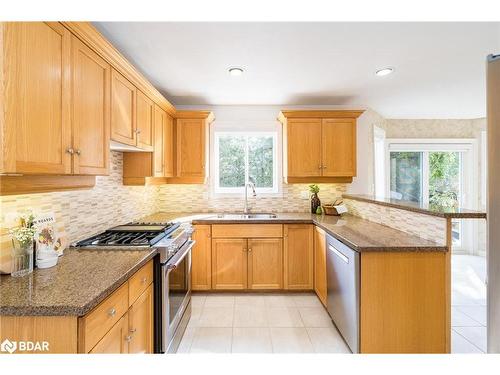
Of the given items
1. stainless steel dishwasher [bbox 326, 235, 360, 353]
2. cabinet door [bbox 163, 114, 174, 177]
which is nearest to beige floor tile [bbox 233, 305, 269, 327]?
stainless steel dishwasher [bbox 326, 235, 360, 353]

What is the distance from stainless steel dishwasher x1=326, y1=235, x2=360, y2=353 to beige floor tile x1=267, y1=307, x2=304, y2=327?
1.13 feet

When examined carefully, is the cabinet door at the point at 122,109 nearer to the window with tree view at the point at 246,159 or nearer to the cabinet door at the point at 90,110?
the cabinet door at the point at 90,110

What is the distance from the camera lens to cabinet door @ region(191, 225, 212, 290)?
2938mm

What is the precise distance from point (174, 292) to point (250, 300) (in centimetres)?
117

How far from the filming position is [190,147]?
10.8 ft

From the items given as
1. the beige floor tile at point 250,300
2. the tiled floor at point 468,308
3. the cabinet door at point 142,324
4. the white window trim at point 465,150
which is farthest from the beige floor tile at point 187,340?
the white window trim at point 465,150

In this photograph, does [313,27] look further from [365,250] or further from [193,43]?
[365,250]

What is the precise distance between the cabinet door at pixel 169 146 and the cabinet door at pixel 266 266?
142 centimetres

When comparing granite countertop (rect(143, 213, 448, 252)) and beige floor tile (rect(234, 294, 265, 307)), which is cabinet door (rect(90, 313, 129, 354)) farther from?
beige floor tile (rect(234, 294, 265, 307))

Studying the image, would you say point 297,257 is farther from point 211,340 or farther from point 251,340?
point 211,340

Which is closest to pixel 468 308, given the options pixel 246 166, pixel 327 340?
pixel 327 340
